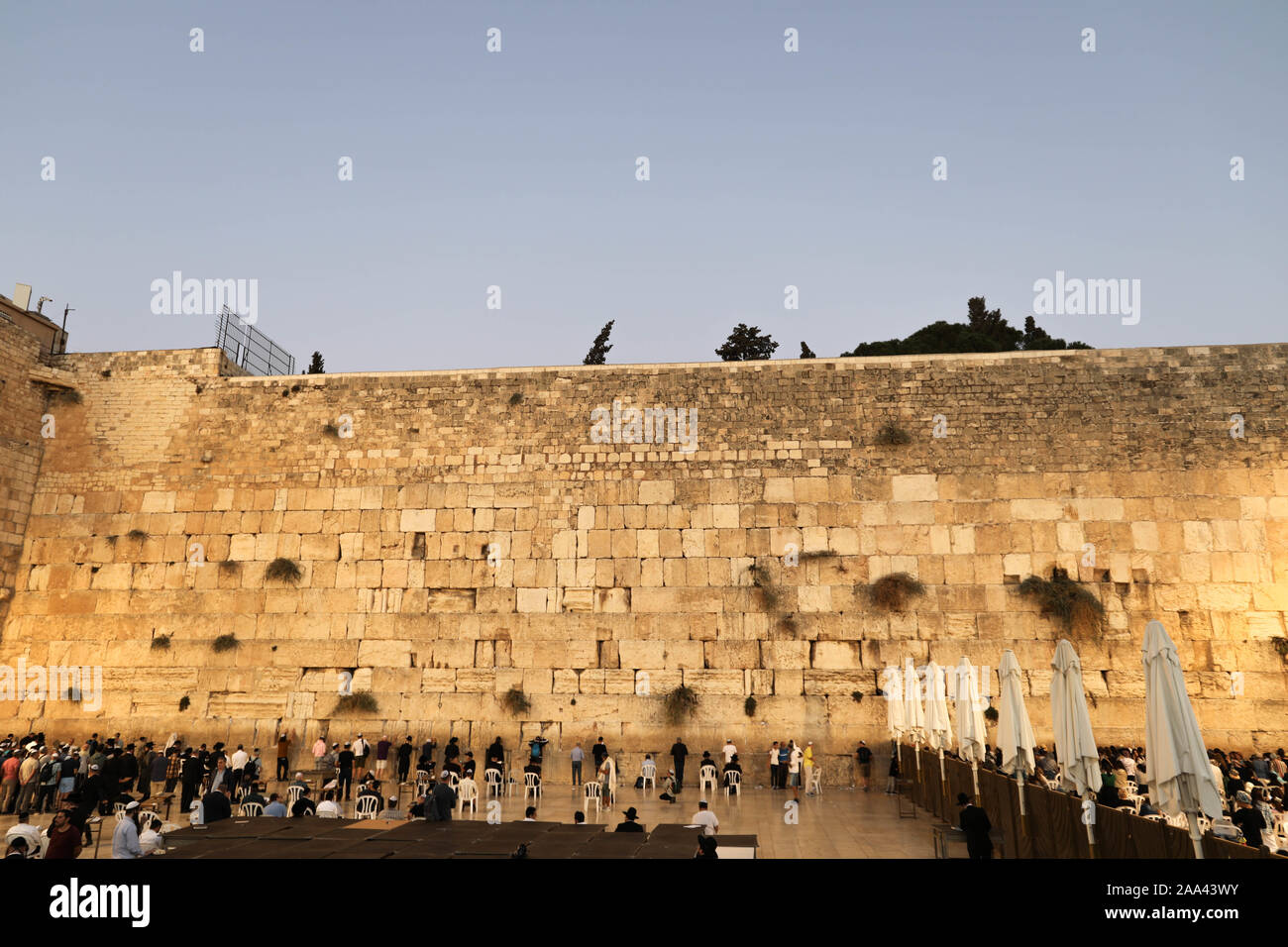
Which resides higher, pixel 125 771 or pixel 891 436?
pixel 891 436

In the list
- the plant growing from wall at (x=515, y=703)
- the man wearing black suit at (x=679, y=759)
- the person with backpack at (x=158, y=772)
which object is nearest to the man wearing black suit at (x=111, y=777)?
the person with backpack at (x=158, y=772)

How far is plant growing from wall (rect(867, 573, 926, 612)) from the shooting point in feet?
51.3

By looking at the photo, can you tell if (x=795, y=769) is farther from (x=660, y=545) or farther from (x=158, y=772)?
(x=158, y=772)

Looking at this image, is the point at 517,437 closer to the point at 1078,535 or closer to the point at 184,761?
the point at 184,761

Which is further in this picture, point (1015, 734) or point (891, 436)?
point (891, 436)

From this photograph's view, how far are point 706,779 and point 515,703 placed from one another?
3833 mm

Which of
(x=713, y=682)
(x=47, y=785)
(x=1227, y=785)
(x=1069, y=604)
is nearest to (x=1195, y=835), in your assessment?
(x=1227, y=785)

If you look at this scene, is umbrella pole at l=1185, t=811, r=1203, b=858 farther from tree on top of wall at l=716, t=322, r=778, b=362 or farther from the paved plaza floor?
tree on top of wall at l=716, t=322, r=778, b=362

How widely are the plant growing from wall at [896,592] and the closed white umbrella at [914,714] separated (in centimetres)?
240

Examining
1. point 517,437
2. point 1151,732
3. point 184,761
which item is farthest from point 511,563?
point 1151,732

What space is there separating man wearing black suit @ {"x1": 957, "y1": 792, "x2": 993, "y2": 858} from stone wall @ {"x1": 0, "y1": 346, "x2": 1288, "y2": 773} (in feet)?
23.7

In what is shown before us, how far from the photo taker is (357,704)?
1594 cm

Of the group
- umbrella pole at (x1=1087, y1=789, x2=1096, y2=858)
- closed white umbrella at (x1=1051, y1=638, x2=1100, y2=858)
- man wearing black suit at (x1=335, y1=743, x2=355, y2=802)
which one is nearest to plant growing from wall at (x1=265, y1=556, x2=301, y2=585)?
man wearing black suit at (x1=335, y1=743, x2=355, y2=802)
